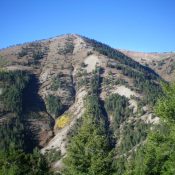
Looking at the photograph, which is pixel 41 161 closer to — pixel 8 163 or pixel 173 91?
pixel 8 163

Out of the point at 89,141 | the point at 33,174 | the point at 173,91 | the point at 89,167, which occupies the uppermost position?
the point at 173,91

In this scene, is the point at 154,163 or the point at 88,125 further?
the point at 154,163

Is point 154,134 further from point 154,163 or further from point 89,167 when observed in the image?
point 154,163

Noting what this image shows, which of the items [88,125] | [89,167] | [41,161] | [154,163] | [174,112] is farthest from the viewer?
[41,161]

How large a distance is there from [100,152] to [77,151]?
2155mm

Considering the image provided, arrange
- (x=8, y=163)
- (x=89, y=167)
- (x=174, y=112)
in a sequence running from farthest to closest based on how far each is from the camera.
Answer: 1. (x=8, y=163)
2. (x=89, y=167)
3. (x=174, y=112)

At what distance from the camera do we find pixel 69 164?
33156 millimetres

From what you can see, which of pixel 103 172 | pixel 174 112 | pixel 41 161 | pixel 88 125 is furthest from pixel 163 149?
pixel 41 161

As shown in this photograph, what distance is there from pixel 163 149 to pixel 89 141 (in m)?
7.58

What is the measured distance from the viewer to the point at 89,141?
33.1m

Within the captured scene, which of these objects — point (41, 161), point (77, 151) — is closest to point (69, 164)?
point (77, 151)

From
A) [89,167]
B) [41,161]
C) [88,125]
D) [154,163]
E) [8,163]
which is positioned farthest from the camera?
[41,161]

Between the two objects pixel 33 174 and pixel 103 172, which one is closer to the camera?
pixel 103 172

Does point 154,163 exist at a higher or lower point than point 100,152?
lower
